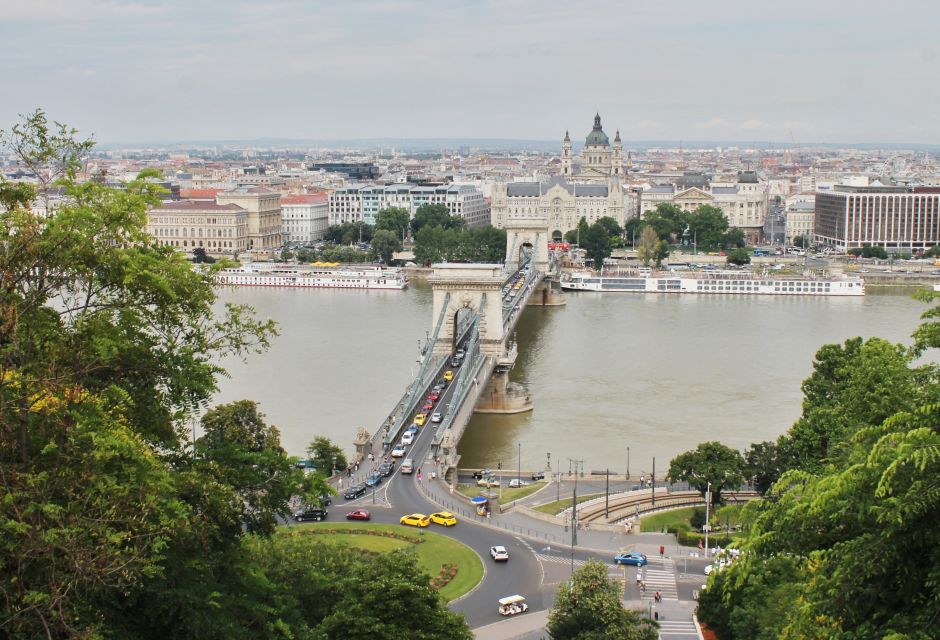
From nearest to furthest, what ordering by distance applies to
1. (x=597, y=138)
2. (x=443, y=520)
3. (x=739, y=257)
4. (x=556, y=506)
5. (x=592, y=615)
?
1. (x=592, y=615)
2. (x=443, y=520)
3. (x=556, y=506)
4. (x=739, y=257)
5. (x=597, y=138)

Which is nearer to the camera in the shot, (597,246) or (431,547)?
(431,547)

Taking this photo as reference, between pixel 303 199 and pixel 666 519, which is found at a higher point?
pixel 303 199

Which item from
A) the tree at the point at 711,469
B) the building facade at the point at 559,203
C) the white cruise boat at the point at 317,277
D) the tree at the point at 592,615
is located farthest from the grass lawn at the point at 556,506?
the building facade at the point at 559,203

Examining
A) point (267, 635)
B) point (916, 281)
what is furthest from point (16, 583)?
point (916, 281)

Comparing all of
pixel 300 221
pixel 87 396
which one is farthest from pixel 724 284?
pixel 87 396

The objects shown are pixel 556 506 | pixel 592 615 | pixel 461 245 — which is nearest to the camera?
pixel 592 615

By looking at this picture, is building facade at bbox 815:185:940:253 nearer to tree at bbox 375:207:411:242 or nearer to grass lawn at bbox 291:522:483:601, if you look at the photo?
tree at bbox 375:207:411:242

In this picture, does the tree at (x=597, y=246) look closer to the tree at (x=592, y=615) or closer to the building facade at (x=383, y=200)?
the building facade at (x=383, y=200)

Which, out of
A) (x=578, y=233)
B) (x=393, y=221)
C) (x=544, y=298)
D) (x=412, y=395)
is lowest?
(x=544, y=298)

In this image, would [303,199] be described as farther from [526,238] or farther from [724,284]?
[724,284]
